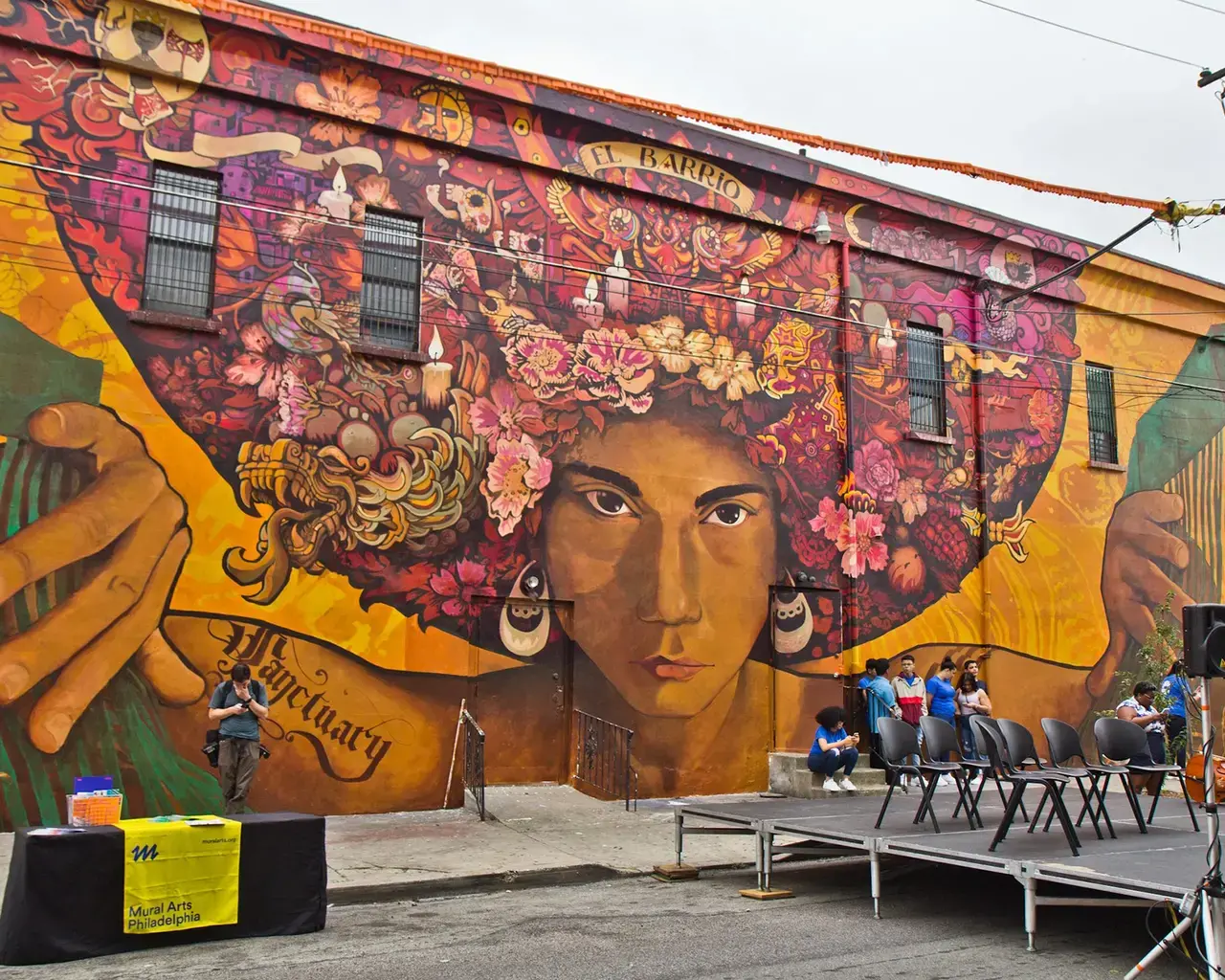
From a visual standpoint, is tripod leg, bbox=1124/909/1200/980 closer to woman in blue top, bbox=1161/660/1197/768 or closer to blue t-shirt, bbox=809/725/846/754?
blue t-shirt, bbox=809/725/846/754

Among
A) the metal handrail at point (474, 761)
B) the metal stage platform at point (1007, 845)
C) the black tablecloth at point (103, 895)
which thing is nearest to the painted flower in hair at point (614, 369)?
the metal handrail at point (474, 761)

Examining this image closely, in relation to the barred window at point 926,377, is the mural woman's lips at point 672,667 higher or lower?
Result: lower

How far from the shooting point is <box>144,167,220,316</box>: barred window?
1220 cm

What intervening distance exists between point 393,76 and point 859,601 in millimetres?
9358

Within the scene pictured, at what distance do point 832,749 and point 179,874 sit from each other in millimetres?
7952

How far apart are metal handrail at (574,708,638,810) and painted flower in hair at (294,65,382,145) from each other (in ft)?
24.4

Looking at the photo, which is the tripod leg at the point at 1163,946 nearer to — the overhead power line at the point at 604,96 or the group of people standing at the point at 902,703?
the group of people standing at the point at 902,703

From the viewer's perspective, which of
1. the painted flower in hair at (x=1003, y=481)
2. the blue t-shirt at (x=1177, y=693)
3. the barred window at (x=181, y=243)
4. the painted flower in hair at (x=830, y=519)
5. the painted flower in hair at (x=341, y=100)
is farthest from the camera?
the painted flower in hair at (x=1003, y=481)

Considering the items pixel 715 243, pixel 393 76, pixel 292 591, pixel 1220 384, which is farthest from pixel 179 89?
pixel 1220 384

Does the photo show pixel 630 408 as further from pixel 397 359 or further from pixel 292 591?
pixel 292 591

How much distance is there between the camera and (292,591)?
483 inches

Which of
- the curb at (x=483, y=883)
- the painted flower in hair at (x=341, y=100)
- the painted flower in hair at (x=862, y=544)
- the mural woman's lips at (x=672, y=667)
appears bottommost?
the curb at (x=483, y=883)

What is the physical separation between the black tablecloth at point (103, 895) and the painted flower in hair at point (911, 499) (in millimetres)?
11262

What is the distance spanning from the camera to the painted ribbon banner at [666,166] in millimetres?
14781
